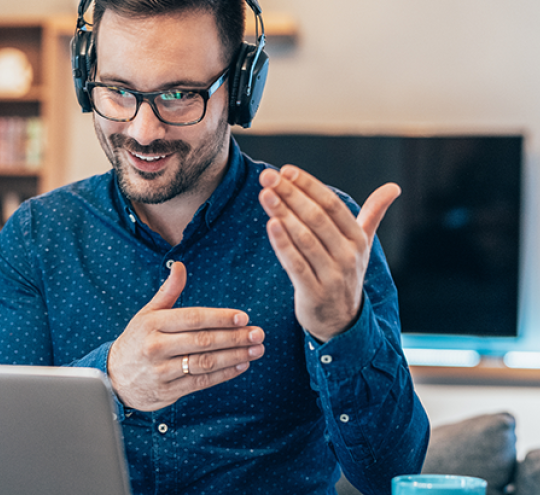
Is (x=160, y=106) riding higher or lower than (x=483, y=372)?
higher

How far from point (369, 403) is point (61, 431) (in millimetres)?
406

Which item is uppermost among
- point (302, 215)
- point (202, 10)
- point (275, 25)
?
point (275, 25)

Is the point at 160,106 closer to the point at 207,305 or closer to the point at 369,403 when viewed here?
the point at 207,305

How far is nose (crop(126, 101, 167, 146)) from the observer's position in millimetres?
990

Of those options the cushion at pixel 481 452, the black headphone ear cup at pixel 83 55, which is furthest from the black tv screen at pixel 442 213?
the black headphone ear cup at pixel 83 55

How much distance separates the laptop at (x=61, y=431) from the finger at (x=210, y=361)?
7.3 inches

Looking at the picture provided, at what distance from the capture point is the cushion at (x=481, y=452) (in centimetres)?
159

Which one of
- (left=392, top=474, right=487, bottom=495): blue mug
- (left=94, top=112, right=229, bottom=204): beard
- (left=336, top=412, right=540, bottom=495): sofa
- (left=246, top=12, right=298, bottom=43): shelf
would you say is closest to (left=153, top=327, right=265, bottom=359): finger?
(left=392, top=474, right=487, bottom=495): blue mug

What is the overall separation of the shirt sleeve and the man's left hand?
0.18 feet

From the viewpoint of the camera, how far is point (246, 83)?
1069mm

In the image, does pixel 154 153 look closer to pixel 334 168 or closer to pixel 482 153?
pixel 334 168

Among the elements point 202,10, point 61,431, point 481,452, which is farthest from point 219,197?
point 481,452

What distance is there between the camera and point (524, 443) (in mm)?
2744

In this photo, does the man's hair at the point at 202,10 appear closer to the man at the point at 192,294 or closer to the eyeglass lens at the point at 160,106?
the man at the point at 192,294
